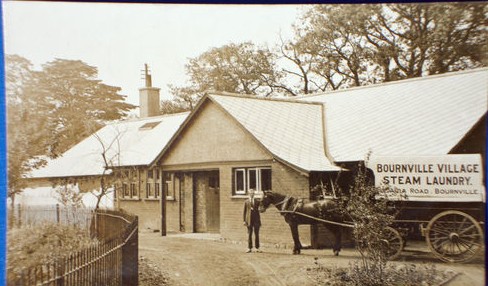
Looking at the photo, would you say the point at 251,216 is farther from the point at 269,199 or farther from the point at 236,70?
the point at 236,70

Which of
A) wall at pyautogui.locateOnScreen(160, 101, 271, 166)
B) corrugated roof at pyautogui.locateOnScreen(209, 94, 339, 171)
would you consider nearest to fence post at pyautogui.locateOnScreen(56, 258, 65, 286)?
wall at pyautogui.locateOnScreen(160, 101, 271, 166)

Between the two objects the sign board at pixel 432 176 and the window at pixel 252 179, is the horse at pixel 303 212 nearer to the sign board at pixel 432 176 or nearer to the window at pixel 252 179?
the window at pixel 252 179

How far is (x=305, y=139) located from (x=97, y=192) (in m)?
1.89

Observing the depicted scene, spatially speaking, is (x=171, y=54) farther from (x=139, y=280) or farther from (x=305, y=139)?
(x=139, y=280)

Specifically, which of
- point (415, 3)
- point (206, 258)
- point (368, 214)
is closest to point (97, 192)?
point (206, 258)

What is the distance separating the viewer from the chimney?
12.2ft

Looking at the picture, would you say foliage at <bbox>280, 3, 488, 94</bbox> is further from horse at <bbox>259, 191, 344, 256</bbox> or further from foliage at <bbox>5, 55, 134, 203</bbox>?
foliage at <bbox>5, 55, 134, 203</bbox>

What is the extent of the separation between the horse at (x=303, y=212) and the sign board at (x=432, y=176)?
1.55ft

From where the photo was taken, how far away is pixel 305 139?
384 cm

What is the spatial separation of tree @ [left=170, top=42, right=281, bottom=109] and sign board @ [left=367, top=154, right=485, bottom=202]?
3.79ft

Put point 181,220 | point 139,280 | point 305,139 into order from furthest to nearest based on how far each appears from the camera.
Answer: point 181,220
point 305,139
point 139,280

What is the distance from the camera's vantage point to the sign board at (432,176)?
12.0ft

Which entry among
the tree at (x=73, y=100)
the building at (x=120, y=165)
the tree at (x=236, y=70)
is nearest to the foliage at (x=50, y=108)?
the tree at (x=73, y=100)

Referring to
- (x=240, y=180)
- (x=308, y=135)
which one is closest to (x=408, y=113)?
(x=308, y=135)
